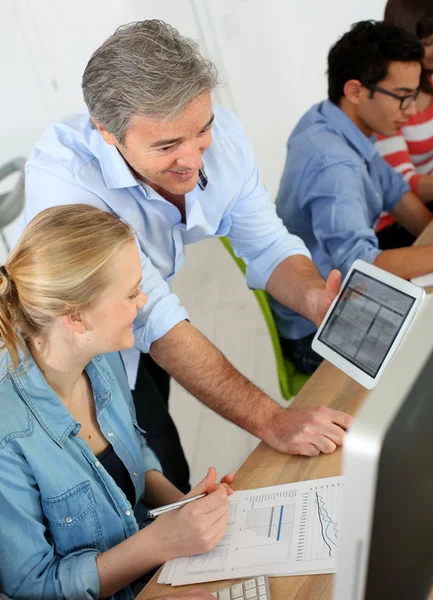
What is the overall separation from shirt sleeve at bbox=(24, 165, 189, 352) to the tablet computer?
296mm

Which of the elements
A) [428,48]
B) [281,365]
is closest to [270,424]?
[281,365]

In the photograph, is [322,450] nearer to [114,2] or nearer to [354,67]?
[354,67]

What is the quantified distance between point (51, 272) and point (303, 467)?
53 cm

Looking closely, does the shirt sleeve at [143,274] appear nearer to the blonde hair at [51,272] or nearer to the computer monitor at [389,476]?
the blonde hair at [51,272]

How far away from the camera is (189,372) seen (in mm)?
1382

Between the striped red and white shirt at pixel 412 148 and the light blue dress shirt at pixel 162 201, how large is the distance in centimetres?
77

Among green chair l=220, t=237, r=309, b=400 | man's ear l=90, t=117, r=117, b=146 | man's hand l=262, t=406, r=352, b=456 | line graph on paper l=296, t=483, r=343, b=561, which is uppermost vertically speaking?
man's ear l=90, t=117, r=117, b=146

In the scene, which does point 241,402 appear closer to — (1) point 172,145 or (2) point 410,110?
(1) point 172,145

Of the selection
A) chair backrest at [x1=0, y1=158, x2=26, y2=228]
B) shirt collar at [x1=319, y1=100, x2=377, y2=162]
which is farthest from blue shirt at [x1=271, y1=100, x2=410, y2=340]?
chair backrest at [x1=0, y1=158, x2=26, y2=228]

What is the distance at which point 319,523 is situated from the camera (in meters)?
1.07

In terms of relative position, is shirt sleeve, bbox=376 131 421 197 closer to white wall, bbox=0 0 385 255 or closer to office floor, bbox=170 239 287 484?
office floor, bbox=170 239 287 484

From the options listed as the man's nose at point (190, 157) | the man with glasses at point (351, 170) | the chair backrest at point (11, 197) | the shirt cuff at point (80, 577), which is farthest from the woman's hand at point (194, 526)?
the chair backrest at point (11, 197)

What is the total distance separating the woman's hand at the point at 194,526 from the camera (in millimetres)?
1067

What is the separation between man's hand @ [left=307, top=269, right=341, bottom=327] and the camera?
1.45 m
